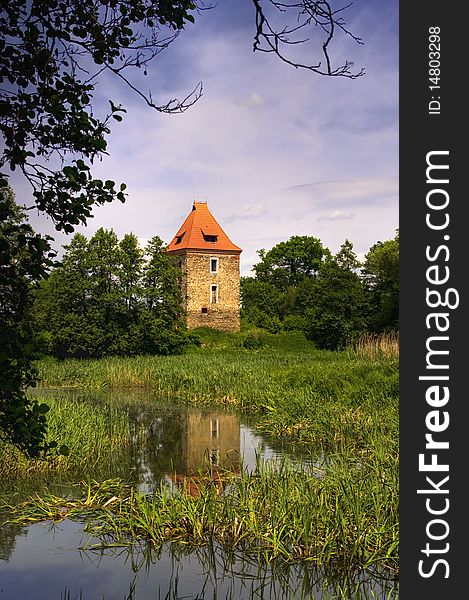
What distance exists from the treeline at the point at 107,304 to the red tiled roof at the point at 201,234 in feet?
15.0

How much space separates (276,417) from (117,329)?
65.6 feet

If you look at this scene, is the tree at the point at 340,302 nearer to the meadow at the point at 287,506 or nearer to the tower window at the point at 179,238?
the tower window at the point at 179,238

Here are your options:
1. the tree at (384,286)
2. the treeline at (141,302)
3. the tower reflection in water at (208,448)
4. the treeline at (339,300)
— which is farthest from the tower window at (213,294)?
the tower reflection in water at (208,448)

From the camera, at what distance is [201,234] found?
132 feet

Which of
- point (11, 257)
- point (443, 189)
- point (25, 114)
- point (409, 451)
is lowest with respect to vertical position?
point (409, 451)

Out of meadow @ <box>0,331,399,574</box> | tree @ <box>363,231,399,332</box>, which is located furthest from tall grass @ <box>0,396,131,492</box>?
tree @ <box>363,231,399,332</box>

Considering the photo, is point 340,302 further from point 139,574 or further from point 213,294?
point 139,574

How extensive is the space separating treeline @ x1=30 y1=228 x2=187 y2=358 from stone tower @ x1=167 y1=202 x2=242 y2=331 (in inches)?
140

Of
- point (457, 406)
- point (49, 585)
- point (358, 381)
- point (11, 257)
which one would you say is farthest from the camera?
point (358, 381)

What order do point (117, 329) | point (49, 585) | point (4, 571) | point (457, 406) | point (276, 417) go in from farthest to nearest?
point (117, 329) → point (276, 417) → point (4, 571) → point (49, 585) → point (457, 406)

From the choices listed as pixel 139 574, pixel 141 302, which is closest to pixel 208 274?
pixel 141 302

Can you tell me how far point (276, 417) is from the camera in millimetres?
13492

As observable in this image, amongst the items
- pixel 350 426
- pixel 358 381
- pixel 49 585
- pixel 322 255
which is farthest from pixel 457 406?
pixel 322 255

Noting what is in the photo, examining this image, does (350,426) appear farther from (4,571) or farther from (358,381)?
(4,571)
